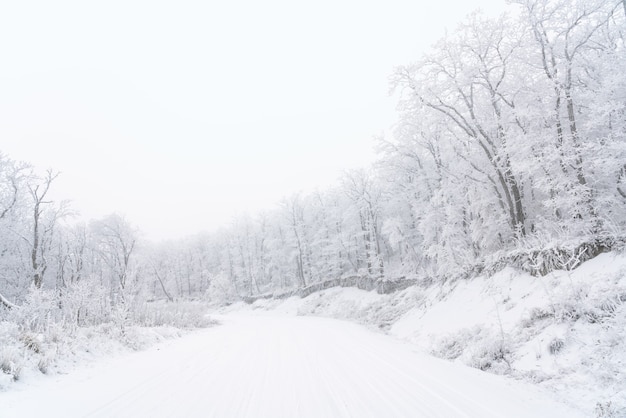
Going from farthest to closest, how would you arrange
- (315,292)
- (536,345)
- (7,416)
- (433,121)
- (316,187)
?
(316,187) → (315,292) → (433,121) → (536,345) → (7,416)

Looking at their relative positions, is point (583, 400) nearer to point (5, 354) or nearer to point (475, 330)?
point (475, 330)

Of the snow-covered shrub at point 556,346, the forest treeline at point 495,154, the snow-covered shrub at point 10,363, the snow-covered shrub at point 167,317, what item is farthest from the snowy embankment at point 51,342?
the snow-covered shrub at point 556,346

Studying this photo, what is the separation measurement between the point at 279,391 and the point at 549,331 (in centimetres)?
523

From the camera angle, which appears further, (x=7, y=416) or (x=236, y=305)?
(x=236, y=305)

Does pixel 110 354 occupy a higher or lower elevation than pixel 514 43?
lower

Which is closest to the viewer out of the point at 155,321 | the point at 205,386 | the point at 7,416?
the point at 7,416

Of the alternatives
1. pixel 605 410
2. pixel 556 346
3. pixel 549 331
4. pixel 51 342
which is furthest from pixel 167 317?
pixel 605 410

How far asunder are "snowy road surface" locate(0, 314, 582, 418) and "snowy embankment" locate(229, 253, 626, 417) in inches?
19.9

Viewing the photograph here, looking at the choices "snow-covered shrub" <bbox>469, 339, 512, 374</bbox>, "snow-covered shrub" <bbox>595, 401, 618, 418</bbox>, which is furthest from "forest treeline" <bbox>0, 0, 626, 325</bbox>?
"snow-covered shrub" <bbox>595, 401, 618, 418</bbox>

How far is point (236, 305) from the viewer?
50.8 meters

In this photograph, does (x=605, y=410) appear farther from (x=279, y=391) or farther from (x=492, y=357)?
(x=279, y=391)

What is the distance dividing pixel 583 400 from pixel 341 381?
337 centimetres

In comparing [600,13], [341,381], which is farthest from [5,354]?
[600,13]

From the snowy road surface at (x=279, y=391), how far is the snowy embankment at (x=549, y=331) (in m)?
0.51
